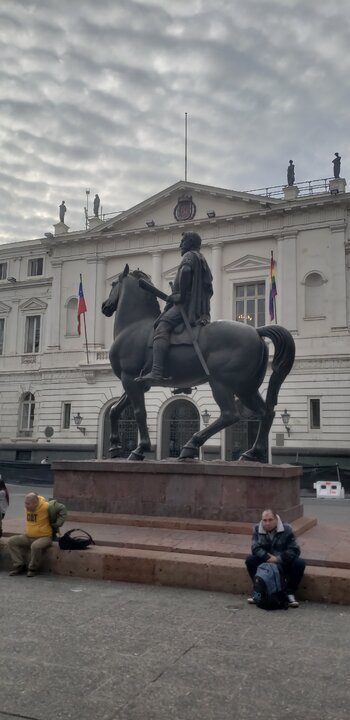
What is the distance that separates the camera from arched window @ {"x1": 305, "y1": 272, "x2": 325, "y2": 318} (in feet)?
109

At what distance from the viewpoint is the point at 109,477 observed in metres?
9.88

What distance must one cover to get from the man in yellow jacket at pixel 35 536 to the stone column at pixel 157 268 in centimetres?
3013

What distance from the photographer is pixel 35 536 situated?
25.6ft

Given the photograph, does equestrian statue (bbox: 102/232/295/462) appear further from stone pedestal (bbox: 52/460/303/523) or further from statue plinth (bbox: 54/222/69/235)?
statue plinth (bbox: 54/222/69/235)

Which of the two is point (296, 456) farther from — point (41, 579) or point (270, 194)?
A: point (41, 579)

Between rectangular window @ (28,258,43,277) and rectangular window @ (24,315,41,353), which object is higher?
rectangular window @ (28,258,43,277)

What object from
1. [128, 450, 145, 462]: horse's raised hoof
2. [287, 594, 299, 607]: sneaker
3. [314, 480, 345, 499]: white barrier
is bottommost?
[314, 480, 345, 499]: white barrier

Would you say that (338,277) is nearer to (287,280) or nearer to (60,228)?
(287,280)

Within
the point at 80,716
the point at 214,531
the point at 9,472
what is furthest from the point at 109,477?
the point at 9,472

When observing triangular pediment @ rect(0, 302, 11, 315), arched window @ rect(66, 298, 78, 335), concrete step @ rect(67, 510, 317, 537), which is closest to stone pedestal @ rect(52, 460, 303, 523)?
concrete step @ rect(67, 510, 317, 537)

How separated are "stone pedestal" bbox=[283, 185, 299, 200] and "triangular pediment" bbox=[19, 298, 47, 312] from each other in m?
17.1

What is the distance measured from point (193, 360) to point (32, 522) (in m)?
3.71

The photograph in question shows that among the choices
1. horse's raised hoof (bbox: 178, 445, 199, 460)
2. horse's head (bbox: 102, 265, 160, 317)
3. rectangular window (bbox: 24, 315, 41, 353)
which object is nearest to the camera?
horse's raised hoof (bbox: 178, 445, 199, 460)

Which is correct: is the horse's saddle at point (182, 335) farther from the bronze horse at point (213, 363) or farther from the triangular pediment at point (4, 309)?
the triangular pediment at point (4, 309)
